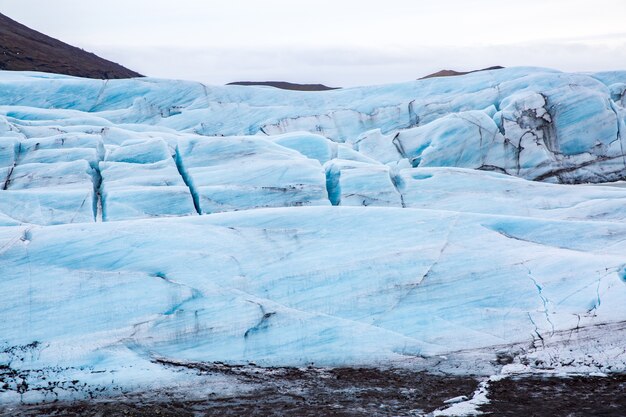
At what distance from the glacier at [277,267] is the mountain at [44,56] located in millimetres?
20656

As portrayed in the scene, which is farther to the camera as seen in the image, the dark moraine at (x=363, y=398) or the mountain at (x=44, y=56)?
the mountain at (x=44, y=56)

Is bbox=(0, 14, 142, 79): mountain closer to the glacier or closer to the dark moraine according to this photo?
the glacier

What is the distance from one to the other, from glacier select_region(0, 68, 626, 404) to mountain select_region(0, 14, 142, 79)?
20.7 metres

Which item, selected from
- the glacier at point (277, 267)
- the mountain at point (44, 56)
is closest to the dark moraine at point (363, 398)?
the glacier at point (277, 267)

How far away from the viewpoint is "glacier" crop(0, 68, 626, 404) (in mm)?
8273

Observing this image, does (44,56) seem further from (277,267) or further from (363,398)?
(363,398)

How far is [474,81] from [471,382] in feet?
55.2

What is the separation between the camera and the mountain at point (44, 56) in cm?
3416

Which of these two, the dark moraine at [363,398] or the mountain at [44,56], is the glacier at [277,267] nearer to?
the dark moraine at [363,398]

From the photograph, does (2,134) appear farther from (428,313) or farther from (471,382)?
(471,382)

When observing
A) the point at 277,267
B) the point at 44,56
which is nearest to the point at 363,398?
the point at 277,267

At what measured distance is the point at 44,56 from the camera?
36.4 metres

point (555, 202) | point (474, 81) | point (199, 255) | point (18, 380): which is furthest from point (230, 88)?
point (18, 380)

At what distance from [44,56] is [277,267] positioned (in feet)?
102
